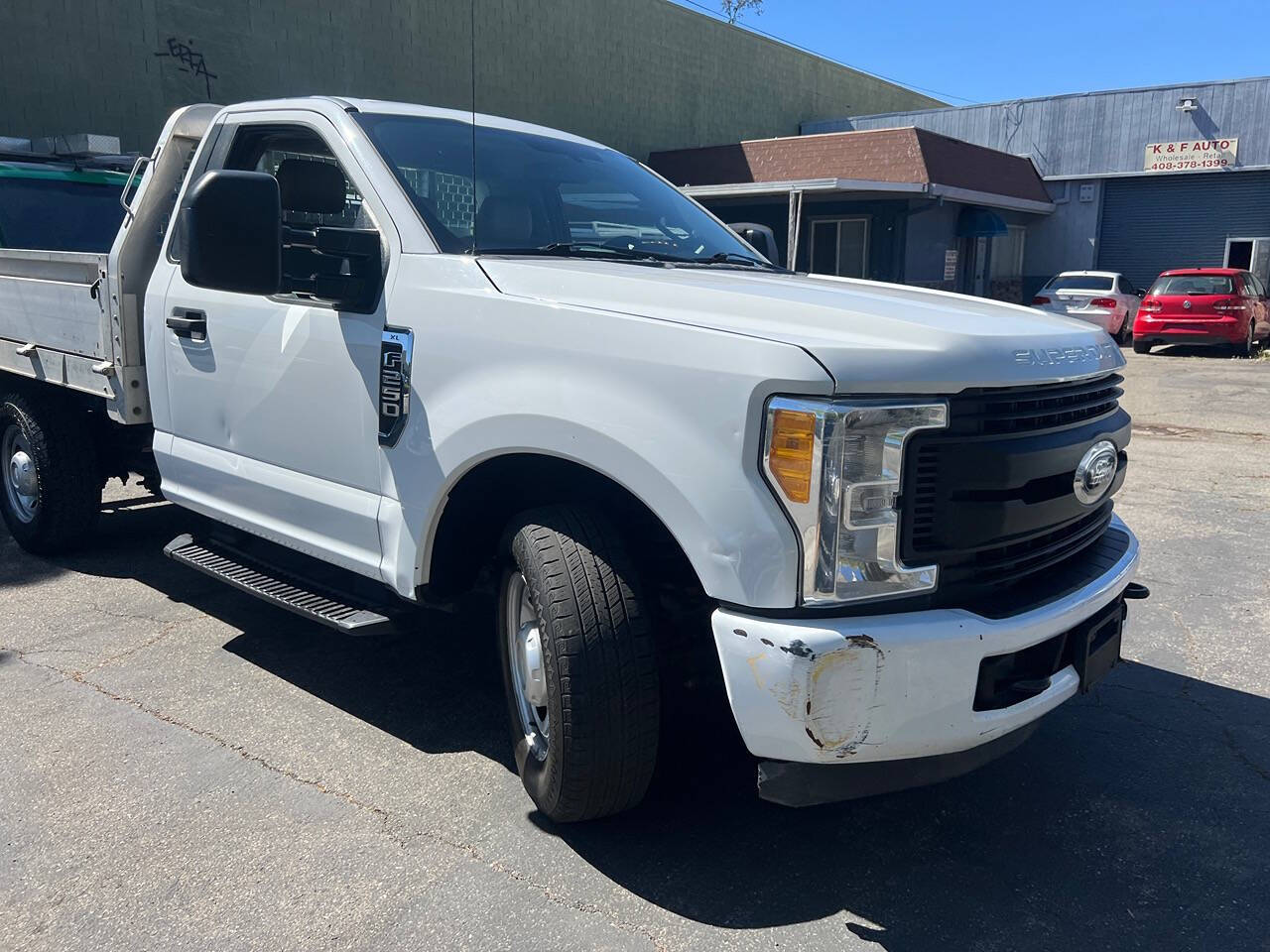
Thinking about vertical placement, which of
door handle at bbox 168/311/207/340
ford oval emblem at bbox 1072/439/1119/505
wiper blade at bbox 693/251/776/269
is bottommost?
ford oval emblem at bbox 1072/439/1119/505

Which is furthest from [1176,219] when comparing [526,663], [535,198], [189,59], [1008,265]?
[526,663]

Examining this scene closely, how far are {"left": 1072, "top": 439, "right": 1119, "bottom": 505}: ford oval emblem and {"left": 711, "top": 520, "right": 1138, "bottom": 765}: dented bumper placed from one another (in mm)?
469

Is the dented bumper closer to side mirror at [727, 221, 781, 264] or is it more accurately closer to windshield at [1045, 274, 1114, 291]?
side mirror at [727, 221, 781, 264]

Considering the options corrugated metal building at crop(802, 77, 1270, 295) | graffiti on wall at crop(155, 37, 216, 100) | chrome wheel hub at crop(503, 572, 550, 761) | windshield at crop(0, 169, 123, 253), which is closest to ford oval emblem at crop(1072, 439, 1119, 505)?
chrome wheel hub at crop(503, 572, 550, 761)

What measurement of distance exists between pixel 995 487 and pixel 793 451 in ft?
1.70

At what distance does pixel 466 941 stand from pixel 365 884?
374 millimetres

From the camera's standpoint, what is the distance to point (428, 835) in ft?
9.62

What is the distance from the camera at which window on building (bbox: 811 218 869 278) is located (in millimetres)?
23484

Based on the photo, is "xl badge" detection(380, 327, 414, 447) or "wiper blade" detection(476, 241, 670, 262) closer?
"xl badge" detection(380, 327, 414, 447)

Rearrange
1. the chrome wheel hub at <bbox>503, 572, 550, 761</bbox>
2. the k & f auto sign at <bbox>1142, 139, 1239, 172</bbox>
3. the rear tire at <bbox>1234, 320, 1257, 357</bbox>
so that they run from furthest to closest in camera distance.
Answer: the k & f auto sign at <bbox>1142, 139, 1239, 172</bbox> → the rear tire at <bbox>1234, 320, 1257, 357</bbox> → the chrome wheel hub at <bbox>503, 572, 550, 761</bbox>

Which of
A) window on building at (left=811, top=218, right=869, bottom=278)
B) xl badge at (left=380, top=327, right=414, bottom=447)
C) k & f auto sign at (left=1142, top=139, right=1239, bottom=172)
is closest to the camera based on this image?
xl badge at (left=380, top=327, right=414, bottom=447)

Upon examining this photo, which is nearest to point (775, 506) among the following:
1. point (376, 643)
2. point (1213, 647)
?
point (376, 643)

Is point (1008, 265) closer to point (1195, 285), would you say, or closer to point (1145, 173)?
point (1145, 173)

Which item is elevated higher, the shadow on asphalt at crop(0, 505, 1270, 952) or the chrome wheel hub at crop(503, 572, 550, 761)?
the chrome wheel hub at crop(503, 572, 550, 761)
